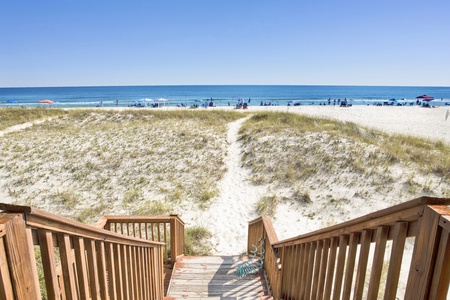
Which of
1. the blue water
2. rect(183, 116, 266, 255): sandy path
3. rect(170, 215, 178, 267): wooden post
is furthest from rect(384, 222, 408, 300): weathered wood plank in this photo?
the blue water

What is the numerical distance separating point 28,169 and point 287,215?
1106 centimetres

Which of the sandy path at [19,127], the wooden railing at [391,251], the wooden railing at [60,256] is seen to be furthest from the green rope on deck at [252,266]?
the sandy path at [19,127]

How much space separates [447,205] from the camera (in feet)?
4.14

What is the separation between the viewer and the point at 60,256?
1675mm

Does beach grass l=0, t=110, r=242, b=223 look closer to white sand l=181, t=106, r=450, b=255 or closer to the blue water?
white sand l=181, t=106, r=450, b=255

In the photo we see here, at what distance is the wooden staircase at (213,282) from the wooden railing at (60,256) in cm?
194

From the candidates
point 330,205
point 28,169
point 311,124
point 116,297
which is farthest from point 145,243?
point 311,124

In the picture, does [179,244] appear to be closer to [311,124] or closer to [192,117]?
[311,124]

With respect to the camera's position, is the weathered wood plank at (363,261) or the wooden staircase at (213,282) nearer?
the weathered wood plank at (363,261)

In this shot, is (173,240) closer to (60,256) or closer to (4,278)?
(60,256)

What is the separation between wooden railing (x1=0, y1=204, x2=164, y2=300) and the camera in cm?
128

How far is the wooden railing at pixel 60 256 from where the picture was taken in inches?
50.3

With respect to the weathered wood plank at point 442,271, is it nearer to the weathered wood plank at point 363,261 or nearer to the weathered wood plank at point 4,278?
the weathered wood plank at point 363,261

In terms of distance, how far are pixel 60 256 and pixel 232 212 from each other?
7.57m
